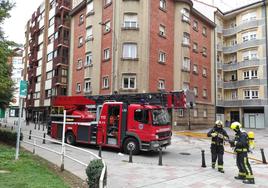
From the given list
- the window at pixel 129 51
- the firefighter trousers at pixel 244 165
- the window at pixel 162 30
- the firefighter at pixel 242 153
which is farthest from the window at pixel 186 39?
the firefighter trousers at pixel 244 165

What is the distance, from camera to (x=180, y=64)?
1281 inches

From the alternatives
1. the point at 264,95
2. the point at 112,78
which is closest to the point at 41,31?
the point at 112,78

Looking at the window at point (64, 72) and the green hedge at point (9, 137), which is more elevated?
the window at point (64, 72)

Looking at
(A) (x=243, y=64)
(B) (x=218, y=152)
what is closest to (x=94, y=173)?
(B) (x=218, y=152)

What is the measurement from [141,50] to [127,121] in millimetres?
14298

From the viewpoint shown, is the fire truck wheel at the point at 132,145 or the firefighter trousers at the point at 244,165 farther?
the fire truck wheel at the point at 132,145

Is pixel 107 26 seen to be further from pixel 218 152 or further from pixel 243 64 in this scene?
pixel 218 152

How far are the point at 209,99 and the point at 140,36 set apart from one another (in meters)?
15.7

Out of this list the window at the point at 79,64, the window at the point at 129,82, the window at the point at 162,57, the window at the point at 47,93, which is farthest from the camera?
the window at the point at 47,93

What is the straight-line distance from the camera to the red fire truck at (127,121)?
14.8 m

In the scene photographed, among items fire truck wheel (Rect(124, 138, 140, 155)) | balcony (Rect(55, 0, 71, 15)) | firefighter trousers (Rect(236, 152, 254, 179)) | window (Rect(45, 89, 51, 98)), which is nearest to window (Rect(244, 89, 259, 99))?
balcony (Rect(55, 0, 71, 15))

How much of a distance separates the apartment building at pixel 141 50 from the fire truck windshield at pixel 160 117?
12.0 metres

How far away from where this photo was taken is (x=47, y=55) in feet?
157

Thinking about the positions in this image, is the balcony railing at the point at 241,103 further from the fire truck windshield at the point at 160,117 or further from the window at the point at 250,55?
the fire truck windshield at the point at 160,117
